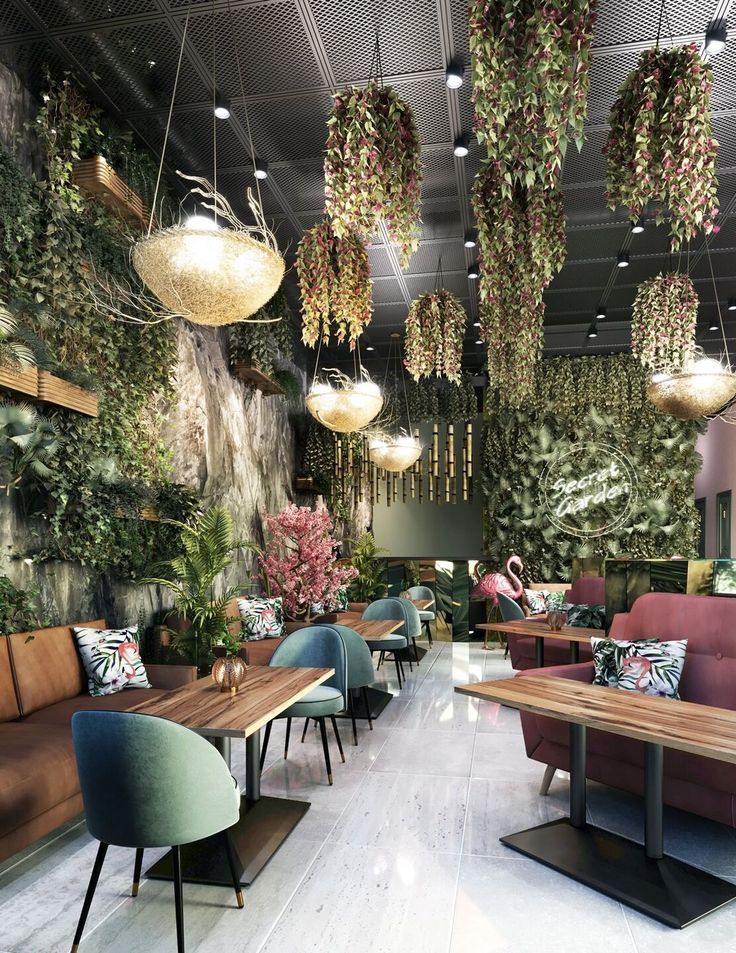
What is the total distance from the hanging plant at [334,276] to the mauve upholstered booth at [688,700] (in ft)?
9.32

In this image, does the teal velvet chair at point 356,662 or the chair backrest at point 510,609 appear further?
the chair backrest at point 510,609

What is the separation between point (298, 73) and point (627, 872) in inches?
192

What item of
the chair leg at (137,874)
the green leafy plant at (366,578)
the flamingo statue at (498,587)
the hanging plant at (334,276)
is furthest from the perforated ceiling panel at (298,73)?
the green leafy plant at (366,578)

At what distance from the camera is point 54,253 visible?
459cm

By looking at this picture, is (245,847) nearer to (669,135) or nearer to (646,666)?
(646,666)

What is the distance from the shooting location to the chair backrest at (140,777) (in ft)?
7.52

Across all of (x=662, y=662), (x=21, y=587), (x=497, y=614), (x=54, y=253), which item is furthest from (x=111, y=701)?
(x=497, y=614)

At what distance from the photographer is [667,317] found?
6.59 m

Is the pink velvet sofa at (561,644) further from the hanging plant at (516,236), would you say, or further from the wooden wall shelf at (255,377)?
the wooden wall shelf at (255,377)

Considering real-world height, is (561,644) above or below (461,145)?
below

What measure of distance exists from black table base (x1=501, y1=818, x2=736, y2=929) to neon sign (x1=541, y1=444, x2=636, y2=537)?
319 inches

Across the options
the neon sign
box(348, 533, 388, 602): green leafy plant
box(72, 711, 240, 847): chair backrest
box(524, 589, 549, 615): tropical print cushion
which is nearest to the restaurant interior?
box(72, 711, 240, 847): chair backrest

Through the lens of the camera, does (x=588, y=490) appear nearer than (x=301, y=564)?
No

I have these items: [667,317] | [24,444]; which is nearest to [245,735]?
[24,444]
